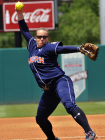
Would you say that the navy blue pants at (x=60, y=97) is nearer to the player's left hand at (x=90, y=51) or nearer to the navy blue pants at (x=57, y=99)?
the navy blue pants at (x=57, y=99)

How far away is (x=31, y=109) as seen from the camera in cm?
1177

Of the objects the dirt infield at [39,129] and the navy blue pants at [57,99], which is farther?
the dirt infield at [39,129]

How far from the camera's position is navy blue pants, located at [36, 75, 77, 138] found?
221 inches

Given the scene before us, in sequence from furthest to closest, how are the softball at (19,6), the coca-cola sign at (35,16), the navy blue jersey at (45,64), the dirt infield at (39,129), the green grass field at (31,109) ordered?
the coca-cola sign at (35,16), the green grass field at (31,109), the dirt infield at (39,129), the softball at (19,6), the navy blue jersey at (45,64)

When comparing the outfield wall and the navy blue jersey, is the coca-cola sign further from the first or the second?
the navy blue jersey

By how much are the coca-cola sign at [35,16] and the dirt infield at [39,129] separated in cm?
573

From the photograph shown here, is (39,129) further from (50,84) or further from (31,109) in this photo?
(31,109)

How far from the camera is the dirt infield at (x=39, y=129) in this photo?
7.13m

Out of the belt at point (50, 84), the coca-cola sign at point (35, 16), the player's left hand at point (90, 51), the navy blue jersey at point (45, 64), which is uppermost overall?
the coca-cola sign at point (35, 16)

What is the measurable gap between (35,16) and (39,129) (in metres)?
7.54

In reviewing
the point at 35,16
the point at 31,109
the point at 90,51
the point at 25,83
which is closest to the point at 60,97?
the point at 90,51

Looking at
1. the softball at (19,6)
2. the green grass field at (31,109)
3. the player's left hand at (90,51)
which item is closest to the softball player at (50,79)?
the player's left hand at (90,51)

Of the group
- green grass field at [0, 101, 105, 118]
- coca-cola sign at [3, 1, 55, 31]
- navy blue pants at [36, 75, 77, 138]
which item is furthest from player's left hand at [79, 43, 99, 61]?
coca-cola sign at [3, 1, 55, 31]

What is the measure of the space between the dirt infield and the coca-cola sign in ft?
18.8
